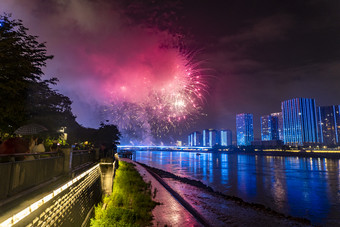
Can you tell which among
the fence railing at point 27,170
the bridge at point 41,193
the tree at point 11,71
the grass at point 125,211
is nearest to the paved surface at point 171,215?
the grass at point 125,211

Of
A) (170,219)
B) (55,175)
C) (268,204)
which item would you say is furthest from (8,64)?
(268,204)

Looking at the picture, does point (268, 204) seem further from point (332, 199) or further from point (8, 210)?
point (8, 210)

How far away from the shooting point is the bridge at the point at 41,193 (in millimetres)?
4516

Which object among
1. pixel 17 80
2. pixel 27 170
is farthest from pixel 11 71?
pixel 27 170

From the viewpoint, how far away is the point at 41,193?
22.1ft

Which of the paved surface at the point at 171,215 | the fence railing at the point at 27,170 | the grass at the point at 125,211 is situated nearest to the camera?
the fence railing at the point at 27,170

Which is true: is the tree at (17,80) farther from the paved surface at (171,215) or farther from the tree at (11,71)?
the paved surface at (171,215)

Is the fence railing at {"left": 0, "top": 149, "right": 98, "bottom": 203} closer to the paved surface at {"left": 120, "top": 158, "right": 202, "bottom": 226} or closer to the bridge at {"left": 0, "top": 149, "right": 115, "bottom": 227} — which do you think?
the bridge at {"left": 0, "top": 149, "right": 115, "bottom": 227}

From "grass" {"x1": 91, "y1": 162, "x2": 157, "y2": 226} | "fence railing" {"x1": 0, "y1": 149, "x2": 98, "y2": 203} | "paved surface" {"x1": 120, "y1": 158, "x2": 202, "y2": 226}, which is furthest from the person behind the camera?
"paved surface" {"x1": 120, "y1": 158, "x2": 202, "y2": 226}

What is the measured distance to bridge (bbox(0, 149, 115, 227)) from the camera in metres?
4.52

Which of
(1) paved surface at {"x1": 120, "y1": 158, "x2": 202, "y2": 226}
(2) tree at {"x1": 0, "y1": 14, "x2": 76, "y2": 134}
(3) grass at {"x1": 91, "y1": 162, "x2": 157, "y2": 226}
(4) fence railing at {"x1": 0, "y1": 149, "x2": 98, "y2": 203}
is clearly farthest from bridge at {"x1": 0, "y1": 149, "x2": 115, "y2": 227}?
(2) tree at {"x1": 0, "y1": 14, "x2": 76, "y2": 134}

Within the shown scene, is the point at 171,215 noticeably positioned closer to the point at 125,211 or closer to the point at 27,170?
the point at 125,211

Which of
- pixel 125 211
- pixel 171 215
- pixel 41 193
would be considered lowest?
pixel 171 215

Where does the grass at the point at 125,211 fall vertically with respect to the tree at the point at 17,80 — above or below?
below
